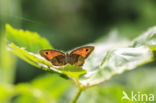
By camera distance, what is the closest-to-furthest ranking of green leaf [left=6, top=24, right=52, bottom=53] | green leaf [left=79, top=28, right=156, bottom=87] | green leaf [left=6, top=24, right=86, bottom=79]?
1. green leaf [left=79, top=28, right=156, bottom=87]
2. green leaf [left=6, top=24, right=86, bottom=79]
3. green leaf [left=6, top=24, right=52, bottom=53]

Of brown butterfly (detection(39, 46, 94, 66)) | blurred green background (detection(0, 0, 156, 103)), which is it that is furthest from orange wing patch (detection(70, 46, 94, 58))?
blurred green background (detection(0, 0, 156, 103))

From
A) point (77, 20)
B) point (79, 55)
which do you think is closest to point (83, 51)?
point (79, 55)

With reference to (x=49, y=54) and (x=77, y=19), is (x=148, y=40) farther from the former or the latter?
(x=77, y=19)

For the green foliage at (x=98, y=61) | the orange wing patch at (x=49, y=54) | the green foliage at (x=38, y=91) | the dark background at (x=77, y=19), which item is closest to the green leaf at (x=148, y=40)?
the green foliage at (x=98, y=61)

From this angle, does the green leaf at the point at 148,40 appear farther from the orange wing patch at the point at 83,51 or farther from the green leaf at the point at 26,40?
the green leaf at the point at 26,40

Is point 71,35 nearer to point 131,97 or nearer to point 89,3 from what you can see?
point 89,3

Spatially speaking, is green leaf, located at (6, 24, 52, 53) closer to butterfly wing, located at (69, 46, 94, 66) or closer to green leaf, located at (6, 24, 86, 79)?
green leaf, located at (6, 24, 86, 79)

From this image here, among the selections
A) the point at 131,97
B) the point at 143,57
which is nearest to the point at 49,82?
the point at 131,97

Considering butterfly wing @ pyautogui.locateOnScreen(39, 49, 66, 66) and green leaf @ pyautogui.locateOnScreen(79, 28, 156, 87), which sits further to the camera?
butterfly wing @ pyautogui.locateOnScreen(39, 49, 66, 66)
